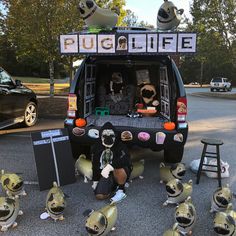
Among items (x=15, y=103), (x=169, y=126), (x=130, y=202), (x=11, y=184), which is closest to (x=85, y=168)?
(x=130, y=202)

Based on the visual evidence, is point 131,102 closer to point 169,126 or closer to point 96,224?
point 169,126

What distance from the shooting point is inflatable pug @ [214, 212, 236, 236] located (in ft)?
10.4

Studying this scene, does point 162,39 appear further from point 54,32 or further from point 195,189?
point 54,32

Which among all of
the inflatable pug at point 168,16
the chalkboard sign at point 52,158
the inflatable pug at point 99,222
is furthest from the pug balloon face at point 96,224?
the inflatable pug at point 168,16

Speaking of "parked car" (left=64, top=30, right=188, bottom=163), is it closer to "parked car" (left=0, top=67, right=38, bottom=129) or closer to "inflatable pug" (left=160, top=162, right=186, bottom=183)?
"inflatable pug" (left=160, top=162, right=186, bottom=183)

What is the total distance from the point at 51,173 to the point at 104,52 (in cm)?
188

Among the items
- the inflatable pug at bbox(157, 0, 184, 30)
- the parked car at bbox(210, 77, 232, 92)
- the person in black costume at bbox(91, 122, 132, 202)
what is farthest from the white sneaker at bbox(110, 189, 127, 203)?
the parked car at bbox(210, 77, 232, 92)

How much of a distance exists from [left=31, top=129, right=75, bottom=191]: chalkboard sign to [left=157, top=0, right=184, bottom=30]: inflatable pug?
8.28 ft

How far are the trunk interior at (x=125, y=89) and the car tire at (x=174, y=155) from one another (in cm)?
63

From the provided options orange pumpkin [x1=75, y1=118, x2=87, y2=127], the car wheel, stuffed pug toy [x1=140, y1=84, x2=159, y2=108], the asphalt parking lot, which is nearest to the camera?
the asphalt parking lot

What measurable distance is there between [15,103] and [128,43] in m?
4.19

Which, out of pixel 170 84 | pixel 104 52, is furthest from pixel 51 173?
pixel 170 84

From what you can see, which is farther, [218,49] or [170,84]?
[218,49]

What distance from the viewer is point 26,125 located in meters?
8.85
